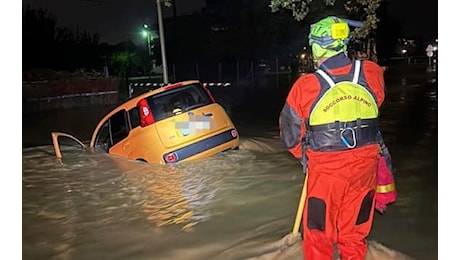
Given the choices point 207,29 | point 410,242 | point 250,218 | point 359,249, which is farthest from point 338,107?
point 207,29

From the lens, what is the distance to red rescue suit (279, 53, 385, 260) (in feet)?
11.4

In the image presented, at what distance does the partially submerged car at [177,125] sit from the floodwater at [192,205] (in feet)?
0.81

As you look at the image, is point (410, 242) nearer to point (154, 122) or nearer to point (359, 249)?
Answer: point (359, 249)

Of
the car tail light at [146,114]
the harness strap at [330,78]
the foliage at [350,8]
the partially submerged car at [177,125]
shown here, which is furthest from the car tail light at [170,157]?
the harness strap at [330,78]

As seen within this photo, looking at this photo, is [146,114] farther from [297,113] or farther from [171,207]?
[297,113]

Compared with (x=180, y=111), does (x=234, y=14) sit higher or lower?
higher

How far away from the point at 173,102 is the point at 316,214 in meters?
5.73

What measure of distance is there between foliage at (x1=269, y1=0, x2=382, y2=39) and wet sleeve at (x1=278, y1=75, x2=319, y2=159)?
5.66m

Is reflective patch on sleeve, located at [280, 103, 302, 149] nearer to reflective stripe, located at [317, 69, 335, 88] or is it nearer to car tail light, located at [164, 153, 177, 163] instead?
reflective stripe, located at [317, 69, 335, 88]

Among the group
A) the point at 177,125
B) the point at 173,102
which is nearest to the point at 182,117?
the point at 177,125

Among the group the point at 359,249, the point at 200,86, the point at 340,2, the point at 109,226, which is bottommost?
the point at 109,226

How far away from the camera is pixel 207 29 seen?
48812 millimetres

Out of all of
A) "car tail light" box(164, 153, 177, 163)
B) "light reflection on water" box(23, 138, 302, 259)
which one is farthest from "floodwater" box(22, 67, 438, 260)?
"car tail light" box(164, 153, 177, 163)

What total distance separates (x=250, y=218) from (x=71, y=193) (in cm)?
313
